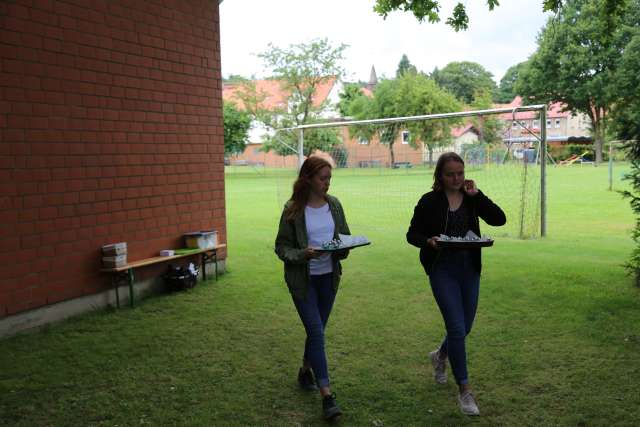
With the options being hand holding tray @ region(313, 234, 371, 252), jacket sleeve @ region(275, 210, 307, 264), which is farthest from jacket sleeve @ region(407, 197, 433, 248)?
Answer: jacket sleeve @ region(275, 210, 307, 264)

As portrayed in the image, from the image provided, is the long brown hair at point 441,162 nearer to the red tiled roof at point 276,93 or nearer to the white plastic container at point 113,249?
the white plastic container at point 113,249

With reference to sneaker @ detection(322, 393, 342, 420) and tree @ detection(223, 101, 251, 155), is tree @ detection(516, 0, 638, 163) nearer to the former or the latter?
tree @ detection(223, 101, 251, 155)

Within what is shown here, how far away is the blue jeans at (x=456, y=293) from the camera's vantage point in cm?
371

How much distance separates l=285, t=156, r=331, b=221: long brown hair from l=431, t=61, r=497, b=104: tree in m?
94.9

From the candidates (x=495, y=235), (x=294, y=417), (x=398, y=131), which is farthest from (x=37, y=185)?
(x=398, y=131)

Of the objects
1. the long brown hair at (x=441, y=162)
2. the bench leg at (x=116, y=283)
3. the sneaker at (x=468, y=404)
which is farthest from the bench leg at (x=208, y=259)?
the sneaker at (x=468, y=404)

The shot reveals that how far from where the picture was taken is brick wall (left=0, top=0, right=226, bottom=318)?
5.53m

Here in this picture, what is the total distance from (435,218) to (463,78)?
318ft

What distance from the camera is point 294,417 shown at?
150 inches

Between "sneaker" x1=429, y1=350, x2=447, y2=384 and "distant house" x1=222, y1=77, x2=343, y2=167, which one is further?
"distant house" x1=222, y1=77, x2=343, y2=167

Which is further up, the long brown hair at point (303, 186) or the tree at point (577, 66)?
the tree at point (577, 66)

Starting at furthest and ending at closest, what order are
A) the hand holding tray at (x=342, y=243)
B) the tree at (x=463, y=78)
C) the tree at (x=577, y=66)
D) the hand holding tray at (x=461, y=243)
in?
the tree at (x=463, y=78), the tree at (x=577, y=66), the hand holding tray at (x=342, y=243), the hand holding tray at (x=461, y=243)

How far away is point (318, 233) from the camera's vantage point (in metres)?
3.85

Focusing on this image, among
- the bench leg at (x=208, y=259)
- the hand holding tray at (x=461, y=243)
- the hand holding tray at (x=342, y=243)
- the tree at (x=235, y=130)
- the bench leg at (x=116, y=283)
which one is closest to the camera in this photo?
the hand holding tray at (x=461, y=243)
